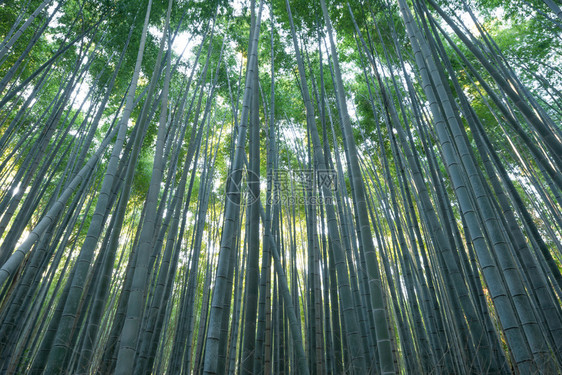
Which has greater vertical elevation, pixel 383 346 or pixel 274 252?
pixel 274 252

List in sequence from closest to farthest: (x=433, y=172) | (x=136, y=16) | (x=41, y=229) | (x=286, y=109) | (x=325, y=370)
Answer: (x=41, y=229) → (x=433, y=172) → (x=325, y=370) → (x=136, y=16) → (x=286, y=109)

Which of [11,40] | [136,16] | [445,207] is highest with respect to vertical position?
[136,16]

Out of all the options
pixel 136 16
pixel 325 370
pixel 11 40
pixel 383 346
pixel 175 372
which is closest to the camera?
pixel 383 346

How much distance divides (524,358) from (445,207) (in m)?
1.63

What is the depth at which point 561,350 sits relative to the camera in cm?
160

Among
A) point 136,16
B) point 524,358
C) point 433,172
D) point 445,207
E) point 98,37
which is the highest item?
point 98,37

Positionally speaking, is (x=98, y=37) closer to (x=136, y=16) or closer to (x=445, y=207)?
(x=136, y=16)

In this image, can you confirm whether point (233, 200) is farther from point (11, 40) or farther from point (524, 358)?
point (11, 40)

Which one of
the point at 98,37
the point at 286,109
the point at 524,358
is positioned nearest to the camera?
the point at 524,358

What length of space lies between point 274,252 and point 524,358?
1.72 meters

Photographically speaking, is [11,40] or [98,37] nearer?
[11,40]

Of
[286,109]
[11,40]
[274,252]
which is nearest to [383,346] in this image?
[274,252]

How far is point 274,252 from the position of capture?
2689mm

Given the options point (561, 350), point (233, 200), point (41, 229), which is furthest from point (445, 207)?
point (41, 229)
